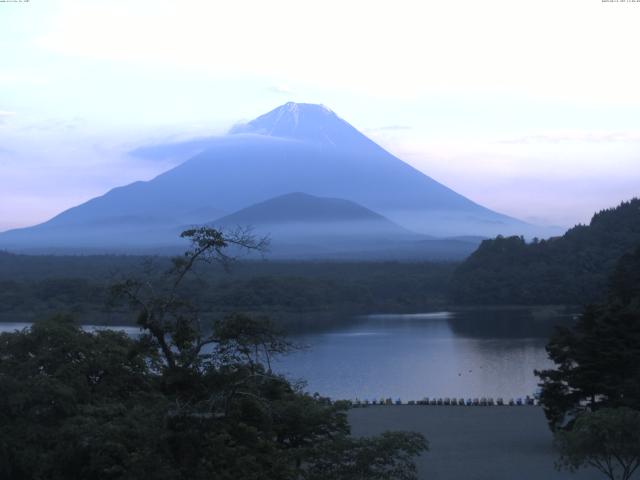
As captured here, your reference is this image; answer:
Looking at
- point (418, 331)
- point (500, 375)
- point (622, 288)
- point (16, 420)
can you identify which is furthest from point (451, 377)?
point (16, 420)

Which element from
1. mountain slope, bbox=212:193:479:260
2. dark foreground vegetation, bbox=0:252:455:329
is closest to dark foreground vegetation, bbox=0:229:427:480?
dark foreground vegetation, bbox=0:252:455:329

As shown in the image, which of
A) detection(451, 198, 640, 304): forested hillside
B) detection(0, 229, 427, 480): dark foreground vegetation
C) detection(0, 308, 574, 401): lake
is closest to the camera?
detection(0, 229, 427, 480): dark foreground vegetation

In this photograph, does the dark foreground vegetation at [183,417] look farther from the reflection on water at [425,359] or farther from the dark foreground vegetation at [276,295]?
the dark foreground vegetation at [276,295]

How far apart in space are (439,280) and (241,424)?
41719 millimetres

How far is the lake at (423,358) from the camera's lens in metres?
18.4

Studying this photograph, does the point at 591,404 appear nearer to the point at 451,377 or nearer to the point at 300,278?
the point at 451,377

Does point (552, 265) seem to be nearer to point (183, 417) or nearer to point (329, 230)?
point (183, 417)

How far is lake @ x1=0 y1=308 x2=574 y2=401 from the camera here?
1838 centimetres

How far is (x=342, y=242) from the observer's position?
110m

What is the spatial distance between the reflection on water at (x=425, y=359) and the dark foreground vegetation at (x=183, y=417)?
27.8 ft

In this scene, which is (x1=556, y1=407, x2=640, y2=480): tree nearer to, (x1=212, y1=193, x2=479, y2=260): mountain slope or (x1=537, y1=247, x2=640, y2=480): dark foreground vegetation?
(x1=537, y1=247, x2=640, y2=480): dark foreground vegetation

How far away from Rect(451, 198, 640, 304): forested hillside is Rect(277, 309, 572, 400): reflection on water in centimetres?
610

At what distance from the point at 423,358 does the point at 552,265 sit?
820 inches

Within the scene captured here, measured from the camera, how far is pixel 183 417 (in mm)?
5820
